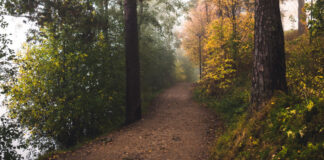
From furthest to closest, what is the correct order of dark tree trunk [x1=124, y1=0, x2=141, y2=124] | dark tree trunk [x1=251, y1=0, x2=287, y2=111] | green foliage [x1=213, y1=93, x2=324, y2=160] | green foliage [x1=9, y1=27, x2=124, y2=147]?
dark tree trunk [x1=124, y1=0, x2=141, y2=124]
green foliage [x1=9, y1=27, x2=124, y2=147]
dark tree trunk [x1=251, y1=0, x2=287, y2=111]
green foliage [x1=213, y1=93, x2=324, y2=160]

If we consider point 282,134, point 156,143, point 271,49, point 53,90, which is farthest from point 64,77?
point 282,134

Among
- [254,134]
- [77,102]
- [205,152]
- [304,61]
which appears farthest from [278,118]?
[77,102]

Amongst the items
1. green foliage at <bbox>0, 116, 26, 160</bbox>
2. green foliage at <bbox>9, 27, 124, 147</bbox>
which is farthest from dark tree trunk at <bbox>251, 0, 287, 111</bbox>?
green foliage at <bbox>0, 116, 26, 160</bbox>

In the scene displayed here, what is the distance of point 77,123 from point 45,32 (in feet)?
14.3

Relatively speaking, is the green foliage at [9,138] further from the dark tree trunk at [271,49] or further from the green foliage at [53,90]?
the dark tree trunk at [271,49]

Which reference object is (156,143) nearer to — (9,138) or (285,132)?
(285,132)

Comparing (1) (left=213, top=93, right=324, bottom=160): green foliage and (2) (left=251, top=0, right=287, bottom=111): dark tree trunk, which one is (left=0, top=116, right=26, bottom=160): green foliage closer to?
(1) (left=213, top=93, right=324, bottom=160): green foliage

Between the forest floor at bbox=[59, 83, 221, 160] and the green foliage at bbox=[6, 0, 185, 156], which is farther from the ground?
the green foliage at bbox=[6, 0, 185, 156]

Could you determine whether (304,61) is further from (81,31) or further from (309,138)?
(81,31)

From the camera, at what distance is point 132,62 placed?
8.36 metres

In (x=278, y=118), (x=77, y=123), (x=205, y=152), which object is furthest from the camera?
(x=77, y=123)

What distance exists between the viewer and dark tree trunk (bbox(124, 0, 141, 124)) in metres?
8.16

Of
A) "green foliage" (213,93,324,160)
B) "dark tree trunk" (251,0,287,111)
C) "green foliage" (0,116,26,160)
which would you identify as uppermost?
"dark tree trunk" (251,0,287,111)

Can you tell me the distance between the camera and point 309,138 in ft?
8.69
